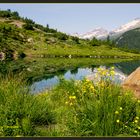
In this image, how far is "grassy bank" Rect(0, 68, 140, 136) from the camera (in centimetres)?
903

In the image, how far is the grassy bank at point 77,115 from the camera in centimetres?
903

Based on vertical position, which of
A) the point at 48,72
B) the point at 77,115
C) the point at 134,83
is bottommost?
the point at 48,72

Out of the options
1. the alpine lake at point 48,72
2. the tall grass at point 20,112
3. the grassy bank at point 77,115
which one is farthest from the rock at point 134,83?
the tall grass at point 20,112

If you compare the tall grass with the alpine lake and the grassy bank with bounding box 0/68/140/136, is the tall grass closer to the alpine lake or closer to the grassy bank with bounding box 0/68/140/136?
the grassy bank with bounding box 0/68/140/136

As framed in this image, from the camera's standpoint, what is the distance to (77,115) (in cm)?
971

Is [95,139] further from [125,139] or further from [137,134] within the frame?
[137,134]

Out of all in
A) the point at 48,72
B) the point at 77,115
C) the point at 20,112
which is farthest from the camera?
the point at 48,72

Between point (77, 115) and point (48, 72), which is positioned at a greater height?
point (77, 115)

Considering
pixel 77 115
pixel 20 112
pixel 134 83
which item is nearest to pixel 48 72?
pixel 134 83

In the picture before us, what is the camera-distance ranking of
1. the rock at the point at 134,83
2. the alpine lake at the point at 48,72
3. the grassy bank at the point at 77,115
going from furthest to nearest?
the alpine lake at the point at 48,72, the rock at the point at 134,83, the grassy bank at the point at 77,115

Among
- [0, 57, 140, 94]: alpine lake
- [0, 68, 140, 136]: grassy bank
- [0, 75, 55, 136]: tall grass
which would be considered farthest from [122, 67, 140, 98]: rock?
[0, 75, 55, 136]: tall grass

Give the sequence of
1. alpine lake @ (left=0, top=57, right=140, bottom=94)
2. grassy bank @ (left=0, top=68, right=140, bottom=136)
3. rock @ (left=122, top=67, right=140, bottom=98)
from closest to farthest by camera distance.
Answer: grassy bank @ (left=0, top=68, right=140, bottom=136) < rock @ (left=122, top=67, right=140, bottom=98) < alpine lake @ (left=0, top=57, right=140, bottom=94)

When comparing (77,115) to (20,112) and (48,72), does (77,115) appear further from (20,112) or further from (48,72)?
(48,72)

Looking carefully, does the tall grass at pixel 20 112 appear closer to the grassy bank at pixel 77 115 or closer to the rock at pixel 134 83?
the grassy bank at pixel 77 115
